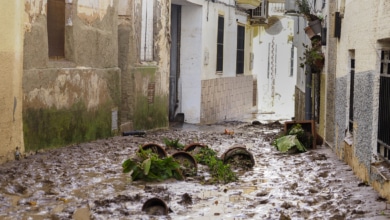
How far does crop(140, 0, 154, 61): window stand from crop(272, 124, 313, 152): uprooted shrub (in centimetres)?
436

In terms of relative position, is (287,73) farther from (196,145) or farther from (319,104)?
(196,145)

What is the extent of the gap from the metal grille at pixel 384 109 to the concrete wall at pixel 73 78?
17.3 ft

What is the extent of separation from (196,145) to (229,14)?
12.9 m

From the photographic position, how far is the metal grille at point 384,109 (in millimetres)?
8078

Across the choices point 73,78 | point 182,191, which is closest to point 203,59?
point 73,78

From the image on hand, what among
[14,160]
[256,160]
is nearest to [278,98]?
[256,160]

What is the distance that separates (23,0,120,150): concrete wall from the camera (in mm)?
10992

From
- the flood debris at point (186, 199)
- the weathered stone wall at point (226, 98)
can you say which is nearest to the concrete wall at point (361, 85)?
the flood debris at point (186, 199)

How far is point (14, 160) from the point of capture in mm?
10375

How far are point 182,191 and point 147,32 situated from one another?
8.25 m

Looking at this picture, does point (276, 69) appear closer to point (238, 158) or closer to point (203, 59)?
point (203, 59)

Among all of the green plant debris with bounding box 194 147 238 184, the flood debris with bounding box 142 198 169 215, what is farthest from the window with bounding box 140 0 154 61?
the flood debris with bounding box 142 198 169 215

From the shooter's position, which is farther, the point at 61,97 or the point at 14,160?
the point at 61,97

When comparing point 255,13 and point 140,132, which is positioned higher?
point 255,13
